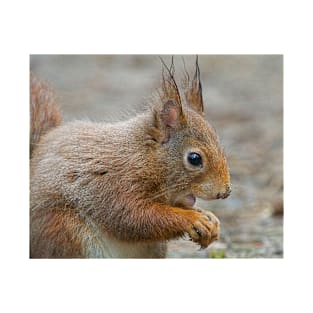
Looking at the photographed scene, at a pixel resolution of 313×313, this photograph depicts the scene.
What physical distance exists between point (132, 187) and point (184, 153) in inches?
12.6

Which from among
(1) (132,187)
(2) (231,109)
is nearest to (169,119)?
(1) (132,187)

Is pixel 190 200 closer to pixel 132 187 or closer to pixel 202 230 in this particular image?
pixel 202 230

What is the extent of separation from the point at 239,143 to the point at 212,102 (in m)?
0.43

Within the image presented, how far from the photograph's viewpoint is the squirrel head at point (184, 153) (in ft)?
13.9

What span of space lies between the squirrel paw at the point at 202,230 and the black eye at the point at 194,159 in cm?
25

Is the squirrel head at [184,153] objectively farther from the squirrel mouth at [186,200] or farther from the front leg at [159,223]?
the front leg at [159,223]

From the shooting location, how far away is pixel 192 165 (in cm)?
425

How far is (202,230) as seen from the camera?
4.19 meters

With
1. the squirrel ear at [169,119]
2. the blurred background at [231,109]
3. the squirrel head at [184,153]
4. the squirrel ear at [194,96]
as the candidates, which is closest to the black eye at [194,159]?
the squirrel head at [184,153]

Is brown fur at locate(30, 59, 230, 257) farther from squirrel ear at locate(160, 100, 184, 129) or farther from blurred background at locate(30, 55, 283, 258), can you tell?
blurred background at locate(30, 55, 283, 258)
